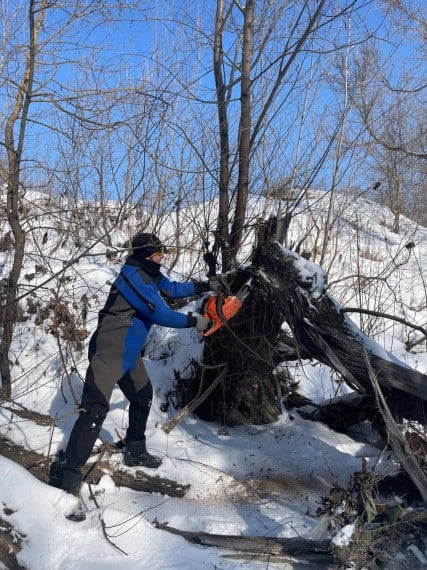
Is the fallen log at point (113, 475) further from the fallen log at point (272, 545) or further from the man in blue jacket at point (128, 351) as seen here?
the fallen log at point (272, 545)

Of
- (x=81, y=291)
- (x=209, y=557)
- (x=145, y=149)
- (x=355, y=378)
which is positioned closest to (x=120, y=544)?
(x=209, y=557)

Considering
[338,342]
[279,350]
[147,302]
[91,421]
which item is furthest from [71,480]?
[279,350]

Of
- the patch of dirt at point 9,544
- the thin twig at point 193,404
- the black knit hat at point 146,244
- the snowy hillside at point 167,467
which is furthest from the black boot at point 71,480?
the black knit hat at point 146,244

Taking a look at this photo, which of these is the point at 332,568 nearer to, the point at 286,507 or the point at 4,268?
the point at 286,507

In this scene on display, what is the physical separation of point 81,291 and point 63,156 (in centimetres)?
170

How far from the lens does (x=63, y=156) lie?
679 cm

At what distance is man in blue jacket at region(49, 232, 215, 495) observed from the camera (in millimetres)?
3555

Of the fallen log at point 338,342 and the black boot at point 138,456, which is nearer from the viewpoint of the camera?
the fallen log at point 338,342

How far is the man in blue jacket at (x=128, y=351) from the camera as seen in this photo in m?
3.55

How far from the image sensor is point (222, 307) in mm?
3906

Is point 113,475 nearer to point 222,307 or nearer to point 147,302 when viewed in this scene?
point 147,302

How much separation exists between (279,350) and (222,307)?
94cm

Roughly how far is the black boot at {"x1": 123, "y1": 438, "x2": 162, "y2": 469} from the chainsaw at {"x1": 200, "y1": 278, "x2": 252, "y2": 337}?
37.5 inches

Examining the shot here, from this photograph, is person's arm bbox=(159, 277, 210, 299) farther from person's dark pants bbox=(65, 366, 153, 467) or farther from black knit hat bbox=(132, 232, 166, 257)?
person's dark pants bbox=(65, 366, 153, 467)
